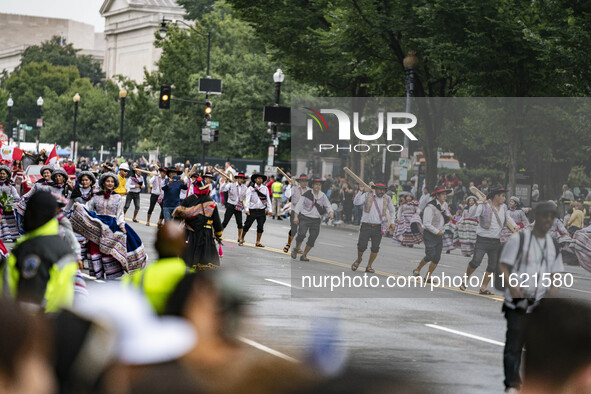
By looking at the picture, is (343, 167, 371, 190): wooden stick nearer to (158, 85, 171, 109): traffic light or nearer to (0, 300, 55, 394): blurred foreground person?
(0, 300, 55, 394): blurred foreground person

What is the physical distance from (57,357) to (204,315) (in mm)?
986

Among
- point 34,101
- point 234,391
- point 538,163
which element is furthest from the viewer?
point 34,101

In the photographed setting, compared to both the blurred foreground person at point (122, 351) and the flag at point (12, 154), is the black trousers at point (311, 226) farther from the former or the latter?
the blurred foreground person at point (122, 351)

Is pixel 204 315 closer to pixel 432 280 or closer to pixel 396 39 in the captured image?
pixel 432 280

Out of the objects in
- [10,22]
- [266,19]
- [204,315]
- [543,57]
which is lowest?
Answer: [204,315]

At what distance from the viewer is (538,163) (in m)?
30.2

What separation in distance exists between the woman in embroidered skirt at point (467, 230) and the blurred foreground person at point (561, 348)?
1281 cm

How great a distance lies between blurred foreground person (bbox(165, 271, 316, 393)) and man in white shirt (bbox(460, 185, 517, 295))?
13077mm

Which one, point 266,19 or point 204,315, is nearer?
point 204,315

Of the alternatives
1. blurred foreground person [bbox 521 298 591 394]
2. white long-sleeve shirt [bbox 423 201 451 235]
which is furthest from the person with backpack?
white long-sleeve shirt [bbox 423 201 451 235]

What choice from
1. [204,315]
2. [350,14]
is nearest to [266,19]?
[350,14]

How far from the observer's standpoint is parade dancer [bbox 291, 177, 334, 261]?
22.0 m

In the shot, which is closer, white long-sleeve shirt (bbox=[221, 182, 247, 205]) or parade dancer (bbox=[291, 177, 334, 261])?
parade dancer (bbox=[291, 177, 334, 261])

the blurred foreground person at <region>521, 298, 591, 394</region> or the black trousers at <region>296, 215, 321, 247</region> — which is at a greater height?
the blurred foreground person at <region>521, 298, 591, 394</region>
